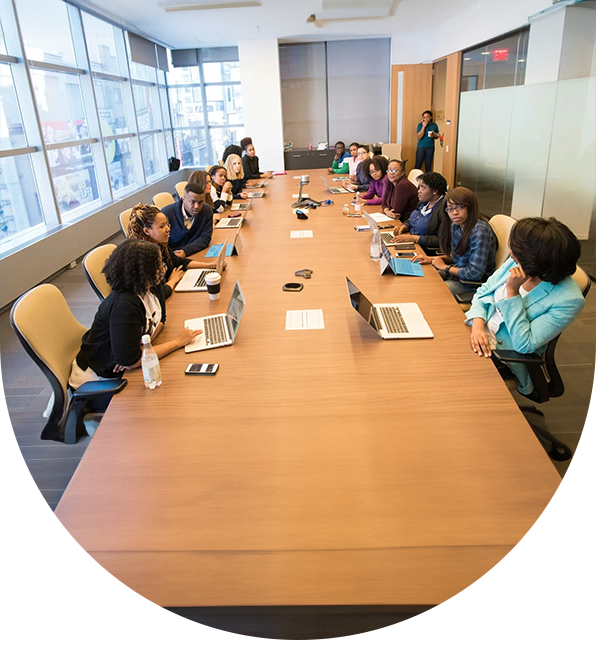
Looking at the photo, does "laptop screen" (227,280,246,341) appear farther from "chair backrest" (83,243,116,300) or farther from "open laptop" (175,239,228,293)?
"chair backrest" (83,243,116,300)

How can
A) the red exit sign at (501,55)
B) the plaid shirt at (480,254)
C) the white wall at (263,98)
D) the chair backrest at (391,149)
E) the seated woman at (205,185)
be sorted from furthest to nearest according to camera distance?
the chair backrest at (391,149) → the white wall at (263,98) → the red exit sign at (501,55) → the seated woman at (205,185) → the plaid shirt at (480,254)

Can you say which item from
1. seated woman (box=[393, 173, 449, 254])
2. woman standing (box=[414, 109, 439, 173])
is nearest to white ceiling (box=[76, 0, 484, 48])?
woman standing (box=[414, 109, 439, 173])

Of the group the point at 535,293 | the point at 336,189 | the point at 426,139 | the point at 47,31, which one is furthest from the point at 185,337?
the point at 426,139

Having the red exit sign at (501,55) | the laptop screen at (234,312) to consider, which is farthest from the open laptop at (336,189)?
the laptop screen at (234,312)

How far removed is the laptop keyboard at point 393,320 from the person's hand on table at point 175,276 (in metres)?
1.41

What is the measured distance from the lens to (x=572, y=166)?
4.95m

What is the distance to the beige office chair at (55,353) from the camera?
6.91 feet

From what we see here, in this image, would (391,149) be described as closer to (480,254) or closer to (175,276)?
(480,254)

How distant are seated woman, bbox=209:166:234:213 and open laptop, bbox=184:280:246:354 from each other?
337cm

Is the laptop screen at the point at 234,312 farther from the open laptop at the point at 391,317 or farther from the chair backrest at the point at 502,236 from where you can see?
the chair backrest at the point at 502,236

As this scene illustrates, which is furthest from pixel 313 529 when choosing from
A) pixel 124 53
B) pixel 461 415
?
pixel 124 53

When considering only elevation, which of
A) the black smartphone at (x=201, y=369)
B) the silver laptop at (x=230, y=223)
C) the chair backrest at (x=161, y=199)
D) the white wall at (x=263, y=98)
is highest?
the white wall at (x=263, y=98)

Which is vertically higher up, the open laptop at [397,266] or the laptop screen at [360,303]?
the laptop screen at [360,303]

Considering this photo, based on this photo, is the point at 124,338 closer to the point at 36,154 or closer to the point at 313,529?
the point at 313,529
